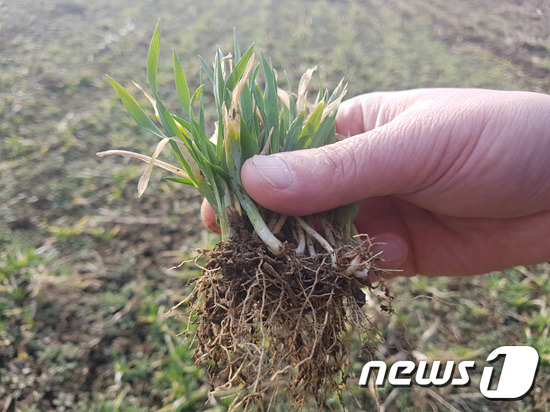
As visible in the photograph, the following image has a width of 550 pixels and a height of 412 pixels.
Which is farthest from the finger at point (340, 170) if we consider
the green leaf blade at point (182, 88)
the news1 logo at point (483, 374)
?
the news1 logo at point (483, 374)

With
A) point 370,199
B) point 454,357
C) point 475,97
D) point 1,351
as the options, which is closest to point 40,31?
point 1,351

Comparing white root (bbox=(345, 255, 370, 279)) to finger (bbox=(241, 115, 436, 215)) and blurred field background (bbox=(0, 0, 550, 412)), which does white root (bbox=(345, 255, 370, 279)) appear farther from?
blurred field background (bbox=(0, 0, 550, 412))

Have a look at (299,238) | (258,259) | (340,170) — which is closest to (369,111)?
(340,170)

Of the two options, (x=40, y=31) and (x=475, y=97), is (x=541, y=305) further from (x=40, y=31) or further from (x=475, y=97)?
(x=40, y=31)

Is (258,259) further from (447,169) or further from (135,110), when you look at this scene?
(447,169)

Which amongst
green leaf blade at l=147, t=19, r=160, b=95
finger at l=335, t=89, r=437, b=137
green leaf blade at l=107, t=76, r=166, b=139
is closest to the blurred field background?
finger at l=335, t=89, r=437, b=137
